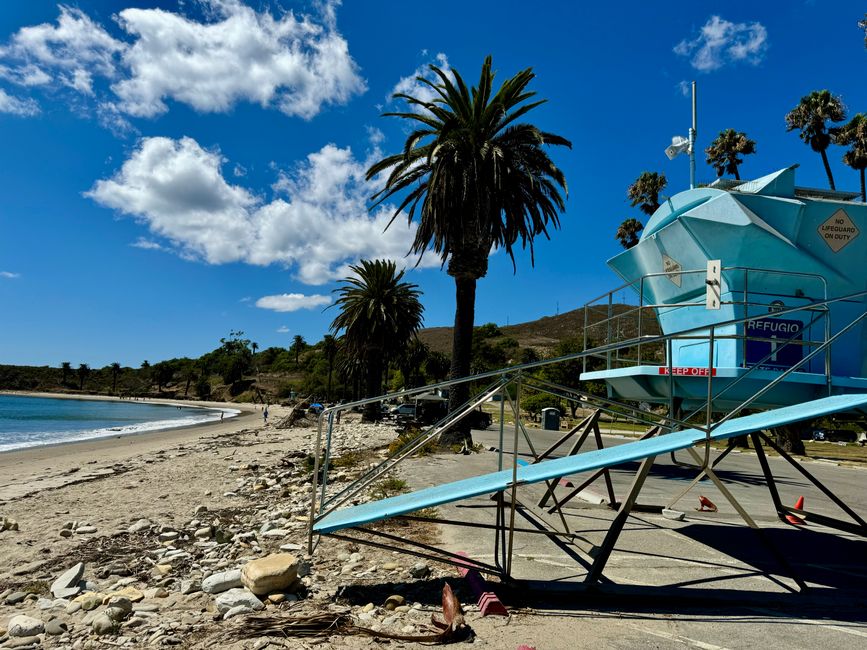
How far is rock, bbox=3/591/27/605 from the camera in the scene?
529cm

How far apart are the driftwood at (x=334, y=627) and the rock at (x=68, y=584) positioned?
2581mm

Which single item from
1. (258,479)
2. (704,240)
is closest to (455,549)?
(704,240)

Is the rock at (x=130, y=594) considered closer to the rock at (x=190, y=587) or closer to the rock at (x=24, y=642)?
the rock at (x=190, y=587)

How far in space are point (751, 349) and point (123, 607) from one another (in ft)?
27.0

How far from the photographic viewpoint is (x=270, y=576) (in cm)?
479

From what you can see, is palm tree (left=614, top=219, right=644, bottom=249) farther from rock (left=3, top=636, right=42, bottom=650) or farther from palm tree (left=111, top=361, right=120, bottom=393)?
palm tree (left=111, top=361, right=120, bottom=393)

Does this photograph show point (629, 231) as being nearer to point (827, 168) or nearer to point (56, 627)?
point (827, 168)

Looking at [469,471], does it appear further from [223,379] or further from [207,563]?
[223,379]

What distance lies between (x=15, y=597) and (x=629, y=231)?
123 ft

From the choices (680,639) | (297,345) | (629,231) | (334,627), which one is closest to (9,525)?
(334,627)

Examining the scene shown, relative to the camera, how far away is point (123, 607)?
4609 mm

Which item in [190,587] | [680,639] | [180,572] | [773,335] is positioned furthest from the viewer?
[773,335]

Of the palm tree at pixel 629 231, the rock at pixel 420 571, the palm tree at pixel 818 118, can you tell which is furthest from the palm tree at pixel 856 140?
the rock at pixel 420 571

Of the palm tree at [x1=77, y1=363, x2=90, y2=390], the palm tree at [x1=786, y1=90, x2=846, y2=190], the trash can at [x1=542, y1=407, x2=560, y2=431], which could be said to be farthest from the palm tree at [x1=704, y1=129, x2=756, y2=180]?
the palm tree at [x1=77, y1=363, x2=90, y2=390]
